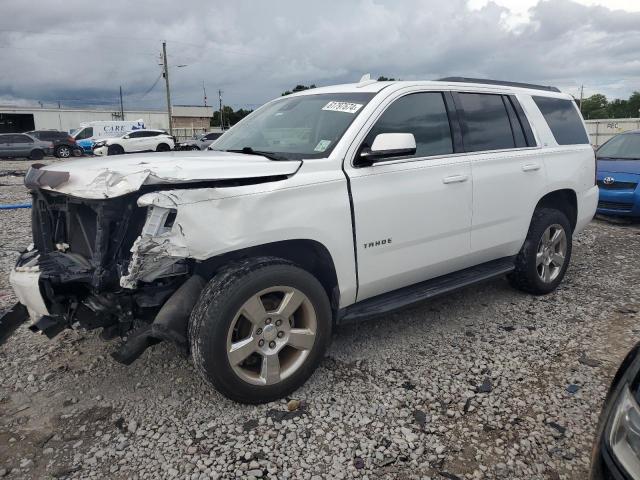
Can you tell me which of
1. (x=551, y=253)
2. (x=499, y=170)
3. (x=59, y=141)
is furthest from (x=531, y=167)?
(x=59, y=141)

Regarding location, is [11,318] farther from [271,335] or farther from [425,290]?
[425,290]

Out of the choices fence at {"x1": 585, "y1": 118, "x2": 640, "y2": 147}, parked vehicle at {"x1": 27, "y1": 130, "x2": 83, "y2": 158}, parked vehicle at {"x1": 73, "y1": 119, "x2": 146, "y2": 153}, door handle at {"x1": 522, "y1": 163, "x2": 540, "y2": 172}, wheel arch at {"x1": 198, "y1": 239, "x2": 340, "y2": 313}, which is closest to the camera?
wheel arch at {"x1": 198, "y1": 239, "x2": 340, "y2": 313}

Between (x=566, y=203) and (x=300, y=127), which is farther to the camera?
(x=566, y=203)

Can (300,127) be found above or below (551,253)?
above

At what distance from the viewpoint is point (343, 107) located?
3.55 metres

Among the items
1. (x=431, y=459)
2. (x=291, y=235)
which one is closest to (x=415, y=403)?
(x=431, y=459)

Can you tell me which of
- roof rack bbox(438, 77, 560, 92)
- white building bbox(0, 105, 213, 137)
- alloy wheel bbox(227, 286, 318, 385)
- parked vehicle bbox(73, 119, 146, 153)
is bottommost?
alloy wheel bbox(227, 286, 318, 385)

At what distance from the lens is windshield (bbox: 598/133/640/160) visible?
29.5ft

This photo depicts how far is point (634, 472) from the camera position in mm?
1499

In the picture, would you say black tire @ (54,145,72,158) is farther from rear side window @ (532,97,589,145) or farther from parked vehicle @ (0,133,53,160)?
rear side window @ (532,97,589,145)

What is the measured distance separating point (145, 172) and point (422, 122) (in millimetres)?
2074

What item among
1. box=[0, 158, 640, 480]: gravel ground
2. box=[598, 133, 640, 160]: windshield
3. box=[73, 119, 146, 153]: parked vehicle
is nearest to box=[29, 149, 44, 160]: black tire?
box=[73, 119, 146, 153]: parked vehicle

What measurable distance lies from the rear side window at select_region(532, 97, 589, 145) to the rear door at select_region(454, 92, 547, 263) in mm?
403

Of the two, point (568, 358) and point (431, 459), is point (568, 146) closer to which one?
point (568, 358)
